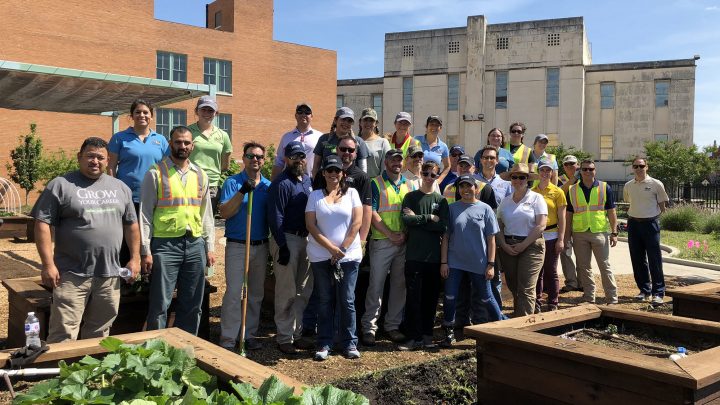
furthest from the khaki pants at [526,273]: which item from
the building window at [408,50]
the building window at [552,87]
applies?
the building window at [408,50]

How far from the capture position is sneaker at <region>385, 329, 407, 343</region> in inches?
255

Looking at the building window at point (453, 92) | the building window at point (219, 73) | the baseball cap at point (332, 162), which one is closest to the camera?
the baseball cap at point (332, 162)

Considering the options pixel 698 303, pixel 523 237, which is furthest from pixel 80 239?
pixel 698 303

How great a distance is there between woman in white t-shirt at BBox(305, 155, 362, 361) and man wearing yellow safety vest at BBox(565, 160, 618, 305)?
4086 mm

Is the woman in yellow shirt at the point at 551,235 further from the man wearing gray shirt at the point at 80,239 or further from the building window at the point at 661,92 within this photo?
the building window at the point at 661,92

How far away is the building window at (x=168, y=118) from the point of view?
114 feet

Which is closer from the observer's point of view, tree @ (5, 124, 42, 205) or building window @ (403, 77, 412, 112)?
tree @ (5, 124, 42, 205)

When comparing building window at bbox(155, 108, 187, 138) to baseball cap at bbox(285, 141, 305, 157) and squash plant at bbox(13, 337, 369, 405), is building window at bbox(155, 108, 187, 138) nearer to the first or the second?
baseball cap at bbox(285, 141, 305, 157)

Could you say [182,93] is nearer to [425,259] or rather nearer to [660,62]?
[425,259]

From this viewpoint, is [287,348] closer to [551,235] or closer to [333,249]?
[333,249]

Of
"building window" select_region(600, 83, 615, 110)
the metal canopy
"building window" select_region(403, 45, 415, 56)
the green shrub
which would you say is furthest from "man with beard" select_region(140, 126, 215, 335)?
"building window" select_region(403, 45, 415, 56)

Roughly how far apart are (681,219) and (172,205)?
20810 mm

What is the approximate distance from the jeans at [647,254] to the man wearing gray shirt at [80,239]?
7319mm

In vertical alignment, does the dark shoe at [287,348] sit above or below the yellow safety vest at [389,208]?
below
